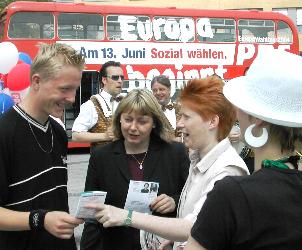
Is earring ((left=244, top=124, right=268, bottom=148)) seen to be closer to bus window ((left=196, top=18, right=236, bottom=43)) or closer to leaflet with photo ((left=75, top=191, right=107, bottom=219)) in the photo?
leaflet with photo ((left=75, top=191, right=107, bottom=219))

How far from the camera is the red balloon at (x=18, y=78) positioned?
18.2 ft

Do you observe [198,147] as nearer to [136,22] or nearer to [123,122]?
[123,122]

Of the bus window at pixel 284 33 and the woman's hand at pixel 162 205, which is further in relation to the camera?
the bus window at pixel 284 33

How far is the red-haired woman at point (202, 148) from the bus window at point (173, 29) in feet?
38.0

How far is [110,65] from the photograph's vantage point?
211 inches

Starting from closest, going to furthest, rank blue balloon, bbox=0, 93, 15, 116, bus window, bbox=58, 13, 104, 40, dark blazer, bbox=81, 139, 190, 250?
1. dark blazer, bbox=81, 139, 190, 250
2. blue balloon, bbox=0, 93, 15, 116
3. bus window, bbox=58, 13, 104, 40

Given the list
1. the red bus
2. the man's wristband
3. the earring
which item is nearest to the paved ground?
the red bus

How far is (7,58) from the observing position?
220 inches

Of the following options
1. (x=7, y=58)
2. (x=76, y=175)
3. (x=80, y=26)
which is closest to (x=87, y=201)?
(x=7, y=58)

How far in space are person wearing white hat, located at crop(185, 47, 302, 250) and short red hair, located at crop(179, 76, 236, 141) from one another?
761mm

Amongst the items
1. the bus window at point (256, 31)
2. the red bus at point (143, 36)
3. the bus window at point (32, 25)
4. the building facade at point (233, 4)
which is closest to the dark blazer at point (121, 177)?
the red bus at point (143, 36)

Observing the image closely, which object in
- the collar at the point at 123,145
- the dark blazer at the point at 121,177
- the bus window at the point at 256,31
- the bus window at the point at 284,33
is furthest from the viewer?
the bus window at the point at 284,33

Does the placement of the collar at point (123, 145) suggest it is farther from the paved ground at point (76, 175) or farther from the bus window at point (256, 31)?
the bus window at point (256, 31)

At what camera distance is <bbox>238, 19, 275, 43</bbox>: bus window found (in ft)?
48.5
